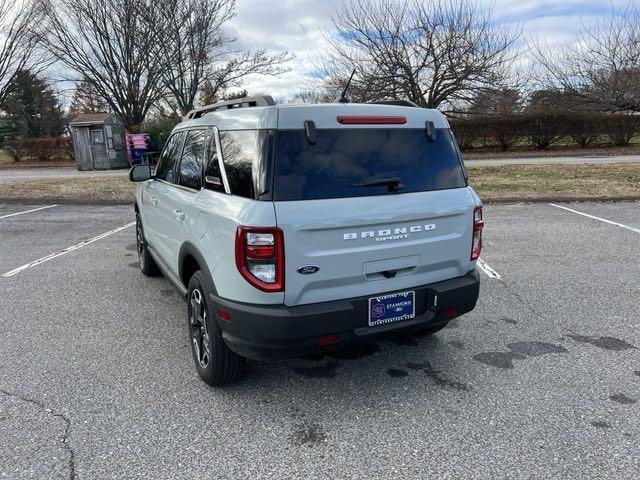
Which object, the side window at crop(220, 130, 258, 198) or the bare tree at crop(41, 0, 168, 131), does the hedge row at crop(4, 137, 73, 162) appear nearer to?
the bare tree at crop(41, 0, 168, 131)

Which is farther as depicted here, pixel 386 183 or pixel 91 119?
pixel 91 119

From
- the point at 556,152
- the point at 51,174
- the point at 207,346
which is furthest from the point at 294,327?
the point at 556,152

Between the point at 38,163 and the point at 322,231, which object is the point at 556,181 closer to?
the point at 322,231

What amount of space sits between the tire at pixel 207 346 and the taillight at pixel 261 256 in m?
0.48

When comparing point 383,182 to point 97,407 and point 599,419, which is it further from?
point 97,407

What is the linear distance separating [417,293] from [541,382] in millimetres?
1057

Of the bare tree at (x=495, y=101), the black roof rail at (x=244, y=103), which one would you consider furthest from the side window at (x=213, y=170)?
the bare tree at (x=495, y=101)

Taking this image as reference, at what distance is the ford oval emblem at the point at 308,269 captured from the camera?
103 inches

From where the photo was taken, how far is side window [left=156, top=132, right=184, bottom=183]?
413 cm

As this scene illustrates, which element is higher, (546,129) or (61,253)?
(546,129)

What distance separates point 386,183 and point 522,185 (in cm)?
1100

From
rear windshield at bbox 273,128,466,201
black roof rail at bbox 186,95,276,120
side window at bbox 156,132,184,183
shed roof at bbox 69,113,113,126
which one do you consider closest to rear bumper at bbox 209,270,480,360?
rear windshield at bbox 273,128,466,201

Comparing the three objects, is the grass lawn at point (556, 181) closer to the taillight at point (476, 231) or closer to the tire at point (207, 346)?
the taillight at point (476, 231)

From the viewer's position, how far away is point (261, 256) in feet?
8.43
